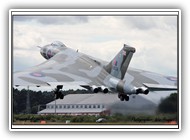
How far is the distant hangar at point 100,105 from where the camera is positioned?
16.9 m

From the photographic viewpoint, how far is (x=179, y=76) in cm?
1652

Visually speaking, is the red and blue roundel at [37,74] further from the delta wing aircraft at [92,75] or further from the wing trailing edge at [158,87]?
the wing trailing edge at [158,87]

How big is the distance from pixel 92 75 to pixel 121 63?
804 mm

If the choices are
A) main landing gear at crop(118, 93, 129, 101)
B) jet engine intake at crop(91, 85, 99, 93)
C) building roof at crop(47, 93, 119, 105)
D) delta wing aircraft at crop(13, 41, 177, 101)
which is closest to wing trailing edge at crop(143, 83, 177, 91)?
delta wing aircraft at crop(13, 41, 177, 101)

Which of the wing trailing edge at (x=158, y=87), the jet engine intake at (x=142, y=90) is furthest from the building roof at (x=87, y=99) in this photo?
the wing trailing edge at (x=158, y=87)

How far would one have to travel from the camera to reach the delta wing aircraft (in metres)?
17.2

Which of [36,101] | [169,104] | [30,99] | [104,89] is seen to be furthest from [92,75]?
[169,104]

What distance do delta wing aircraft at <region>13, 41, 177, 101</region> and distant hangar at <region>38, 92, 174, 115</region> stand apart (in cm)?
21

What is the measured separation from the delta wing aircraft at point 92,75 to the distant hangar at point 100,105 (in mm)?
206

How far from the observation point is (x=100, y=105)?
1709cm

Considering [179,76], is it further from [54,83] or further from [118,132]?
[54,83]

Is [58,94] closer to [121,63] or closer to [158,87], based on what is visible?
[121,63]
